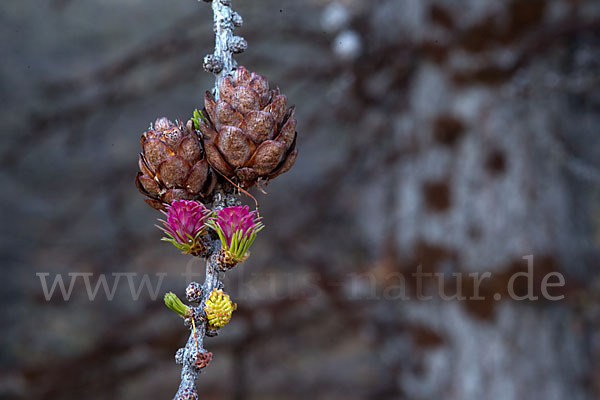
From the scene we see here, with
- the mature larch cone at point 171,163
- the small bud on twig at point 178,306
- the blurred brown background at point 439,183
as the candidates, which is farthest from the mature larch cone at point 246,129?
the blurred brown background at point 439,183

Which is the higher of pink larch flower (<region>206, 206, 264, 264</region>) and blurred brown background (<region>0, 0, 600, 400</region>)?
blurred brown background (<region>0, 0, 600, 400</region>)

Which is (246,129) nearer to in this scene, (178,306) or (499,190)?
(178,306)

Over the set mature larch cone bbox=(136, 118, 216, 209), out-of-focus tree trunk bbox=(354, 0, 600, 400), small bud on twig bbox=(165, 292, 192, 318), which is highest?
out-of-focus tree trunk bbox=(354, 0, 600, 400)

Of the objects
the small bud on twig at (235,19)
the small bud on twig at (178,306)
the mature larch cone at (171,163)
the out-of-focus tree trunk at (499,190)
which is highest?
the out-of-focus tree trunk at (499,190)

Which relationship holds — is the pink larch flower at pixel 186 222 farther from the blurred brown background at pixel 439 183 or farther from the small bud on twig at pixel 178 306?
the blurred brown background at pixel 439 183

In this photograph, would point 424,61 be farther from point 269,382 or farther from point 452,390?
point 269,382

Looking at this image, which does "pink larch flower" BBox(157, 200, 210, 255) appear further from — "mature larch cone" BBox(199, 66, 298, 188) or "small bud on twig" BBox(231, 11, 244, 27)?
"small bud on twig" BBox(231, 11, 244, 27)

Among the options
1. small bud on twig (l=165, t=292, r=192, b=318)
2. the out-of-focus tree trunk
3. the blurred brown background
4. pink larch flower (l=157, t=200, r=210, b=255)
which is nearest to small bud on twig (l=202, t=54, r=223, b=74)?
pink larch flower (l=157, t=200, r=210, b=255)
